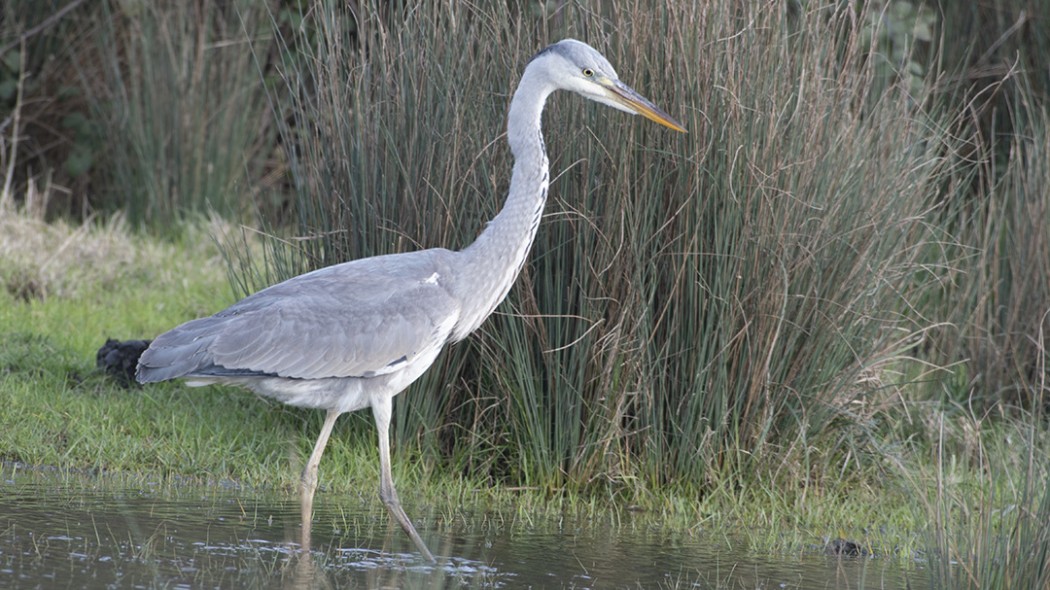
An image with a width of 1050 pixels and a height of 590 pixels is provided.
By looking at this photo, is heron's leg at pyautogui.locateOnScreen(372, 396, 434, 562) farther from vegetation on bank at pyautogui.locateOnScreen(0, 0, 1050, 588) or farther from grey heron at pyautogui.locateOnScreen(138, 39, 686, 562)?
vegetation on bank at pyautogui.locateOnScreen(0, 0, 1050, 588)

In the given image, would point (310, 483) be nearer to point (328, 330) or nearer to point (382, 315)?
point (328, 330)

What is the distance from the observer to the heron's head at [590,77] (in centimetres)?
520

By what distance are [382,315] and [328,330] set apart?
0.70 ft

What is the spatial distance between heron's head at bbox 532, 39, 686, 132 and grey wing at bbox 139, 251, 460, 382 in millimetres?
881

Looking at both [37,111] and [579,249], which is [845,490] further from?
[37,111]

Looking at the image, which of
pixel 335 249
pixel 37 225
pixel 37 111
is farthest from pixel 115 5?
pixel 335 249

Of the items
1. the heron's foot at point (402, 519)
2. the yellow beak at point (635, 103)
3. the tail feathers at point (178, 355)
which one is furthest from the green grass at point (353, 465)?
the yellow beak at point (635, 103)

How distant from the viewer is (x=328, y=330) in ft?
17.0

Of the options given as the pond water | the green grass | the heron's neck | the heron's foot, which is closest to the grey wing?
the heron's neck

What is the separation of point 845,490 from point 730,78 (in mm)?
1955

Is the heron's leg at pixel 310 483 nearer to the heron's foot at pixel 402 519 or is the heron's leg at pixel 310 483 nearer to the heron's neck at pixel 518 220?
the heron's foot at pixel 402 519

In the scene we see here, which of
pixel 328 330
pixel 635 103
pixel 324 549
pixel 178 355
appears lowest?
pixel 324 549

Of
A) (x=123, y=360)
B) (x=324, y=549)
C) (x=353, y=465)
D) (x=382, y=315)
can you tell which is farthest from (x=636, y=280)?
(x=123, y=360)

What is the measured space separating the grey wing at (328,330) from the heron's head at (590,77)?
0.88 metres
